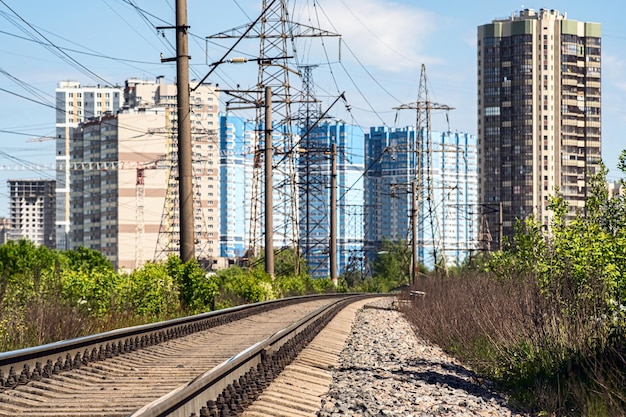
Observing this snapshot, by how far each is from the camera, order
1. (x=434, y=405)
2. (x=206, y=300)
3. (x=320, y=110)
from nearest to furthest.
Result: (x=434, y=405) < (x=206, y=300) < (x=320, y=110)

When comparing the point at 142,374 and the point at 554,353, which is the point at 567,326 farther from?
the point at 142,374

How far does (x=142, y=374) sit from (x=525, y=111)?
4987 inches

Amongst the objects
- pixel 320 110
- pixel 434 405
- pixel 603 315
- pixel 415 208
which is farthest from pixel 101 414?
pixel 320 110

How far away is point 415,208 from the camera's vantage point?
202 feet

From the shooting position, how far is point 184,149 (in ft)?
78.5

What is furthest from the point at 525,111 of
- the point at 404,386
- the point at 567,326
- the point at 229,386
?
the point at 229,386

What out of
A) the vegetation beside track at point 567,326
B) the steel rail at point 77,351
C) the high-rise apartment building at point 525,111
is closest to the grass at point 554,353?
the vegetation beside track at point 567,326

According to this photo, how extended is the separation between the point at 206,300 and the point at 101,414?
17468 mm

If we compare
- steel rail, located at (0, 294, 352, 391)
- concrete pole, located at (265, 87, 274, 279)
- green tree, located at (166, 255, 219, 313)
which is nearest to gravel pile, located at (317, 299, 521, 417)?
steel rail, located at (0, 294, 352, 391)

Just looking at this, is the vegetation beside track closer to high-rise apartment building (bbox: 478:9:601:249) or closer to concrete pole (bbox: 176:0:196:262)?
concrete pole (bbox: 176:0:196:262)

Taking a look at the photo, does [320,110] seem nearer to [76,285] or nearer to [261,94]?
[261,94]

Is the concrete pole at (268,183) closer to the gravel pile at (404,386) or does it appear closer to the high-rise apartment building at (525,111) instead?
the gravel pile at (404,386)

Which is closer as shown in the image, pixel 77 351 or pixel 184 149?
pixel 77 351

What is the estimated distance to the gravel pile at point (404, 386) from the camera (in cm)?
875
